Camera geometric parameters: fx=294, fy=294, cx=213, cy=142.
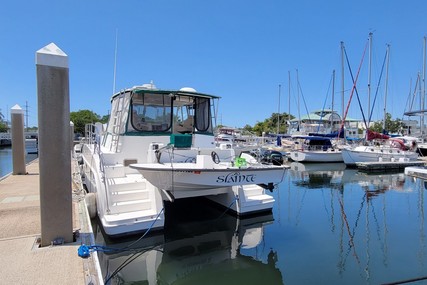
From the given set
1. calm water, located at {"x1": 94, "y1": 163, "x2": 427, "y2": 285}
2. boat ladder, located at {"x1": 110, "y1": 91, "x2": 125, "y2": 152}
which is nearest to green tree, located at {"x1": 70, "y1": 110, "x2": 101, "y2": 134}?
boat ladder, located at {"x1": 110, "y1": 91, "x2": 125, "y2": 152}

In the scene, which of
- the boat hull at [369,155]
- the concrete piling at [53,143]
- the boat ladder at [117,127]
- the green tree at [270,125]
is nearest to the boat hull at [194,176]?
the concrete piling at [53,143]

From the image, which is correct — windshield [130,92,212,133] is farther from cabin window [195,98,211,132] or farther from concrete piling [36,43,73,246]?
concrete piling [36,43,73,246]

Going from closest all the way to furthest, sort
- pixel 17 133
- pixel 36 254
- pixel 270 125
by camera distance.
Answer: pixel 36 254 < pixel 17 133 < pixel 270 125

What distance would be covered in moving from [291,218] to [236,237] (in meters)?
2.52

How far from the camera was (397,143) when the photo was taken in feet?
84.3

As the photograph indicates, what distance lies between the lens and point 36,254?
4.30 m

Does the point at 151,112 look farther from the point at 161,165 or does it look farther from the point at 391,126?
the point at 391,126

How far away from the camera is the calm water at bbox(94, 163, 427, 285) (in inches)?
200

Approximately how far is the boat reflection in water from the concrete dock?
2.60 ft

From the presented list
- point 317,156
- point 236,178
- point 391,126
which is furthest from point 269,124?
point 236,178

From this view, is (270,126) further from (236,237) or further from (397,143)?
(236,237)

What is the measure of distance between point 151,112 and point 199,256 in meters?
4.08

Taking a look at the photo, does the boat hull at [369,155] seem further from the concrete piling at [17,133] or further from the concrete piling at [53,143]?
the concrete piling at [53,143]

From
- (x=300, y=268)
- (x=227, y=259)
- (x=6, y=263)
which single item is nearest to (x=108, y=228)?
(x=6, y=263)
